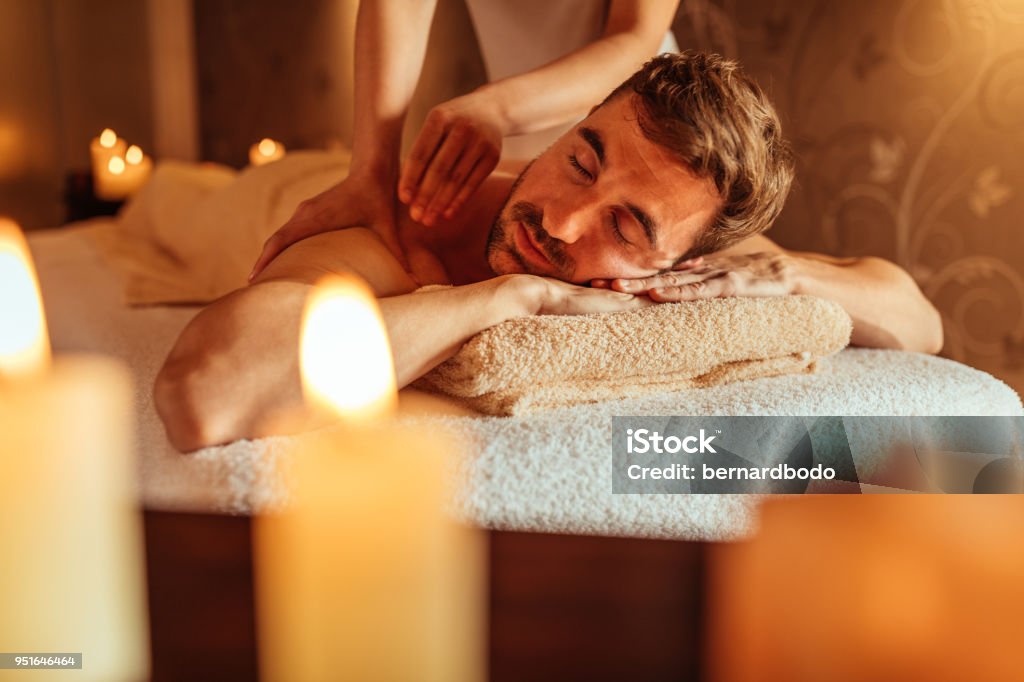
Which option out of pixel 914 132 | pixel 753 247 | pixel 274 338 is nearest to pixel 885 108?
pixel 914 132

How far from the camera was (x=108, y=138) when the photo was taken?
67cm

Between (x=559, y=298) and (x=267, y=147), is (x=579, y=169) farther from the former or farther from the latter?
(x=267, y=147)

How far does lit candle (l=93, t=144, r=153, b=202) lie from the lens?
2.20ft

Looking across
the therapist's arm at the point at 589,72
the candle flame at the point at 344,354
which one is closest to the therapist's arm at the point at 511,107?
the therapist's arm at the point at 589,72

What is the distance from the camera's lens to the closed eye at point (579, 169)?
51 centimetres

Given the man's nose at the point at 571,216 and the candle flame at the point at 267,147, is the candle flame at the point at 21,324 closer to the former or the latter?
the candle flame at the point at 267,147

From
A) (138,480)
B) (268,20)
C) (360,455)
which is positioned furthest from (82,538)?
(268,20)

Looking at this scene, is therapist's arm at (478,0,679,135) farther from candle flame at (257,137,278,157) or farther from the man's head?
candle flame at (257,137,278,157)

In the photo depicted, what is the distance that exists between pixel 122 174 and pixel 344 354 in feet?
1.29

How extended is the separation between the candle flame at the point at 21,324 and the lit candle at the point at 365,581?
19 cm

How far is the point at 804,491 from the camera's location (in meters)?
0.46

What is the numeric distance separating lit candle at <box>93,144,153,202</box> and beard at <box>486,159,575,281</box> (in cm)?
35

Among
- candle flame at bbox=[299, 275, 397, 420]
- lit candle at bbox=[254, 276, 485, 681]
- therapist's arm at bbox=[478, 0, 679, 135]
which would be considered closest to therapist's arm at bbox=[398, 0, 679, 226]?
therapist's arm at bbox=[478, 0, 679, 135]

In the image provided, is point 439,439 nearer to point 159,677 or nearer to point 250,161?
point 159,677
